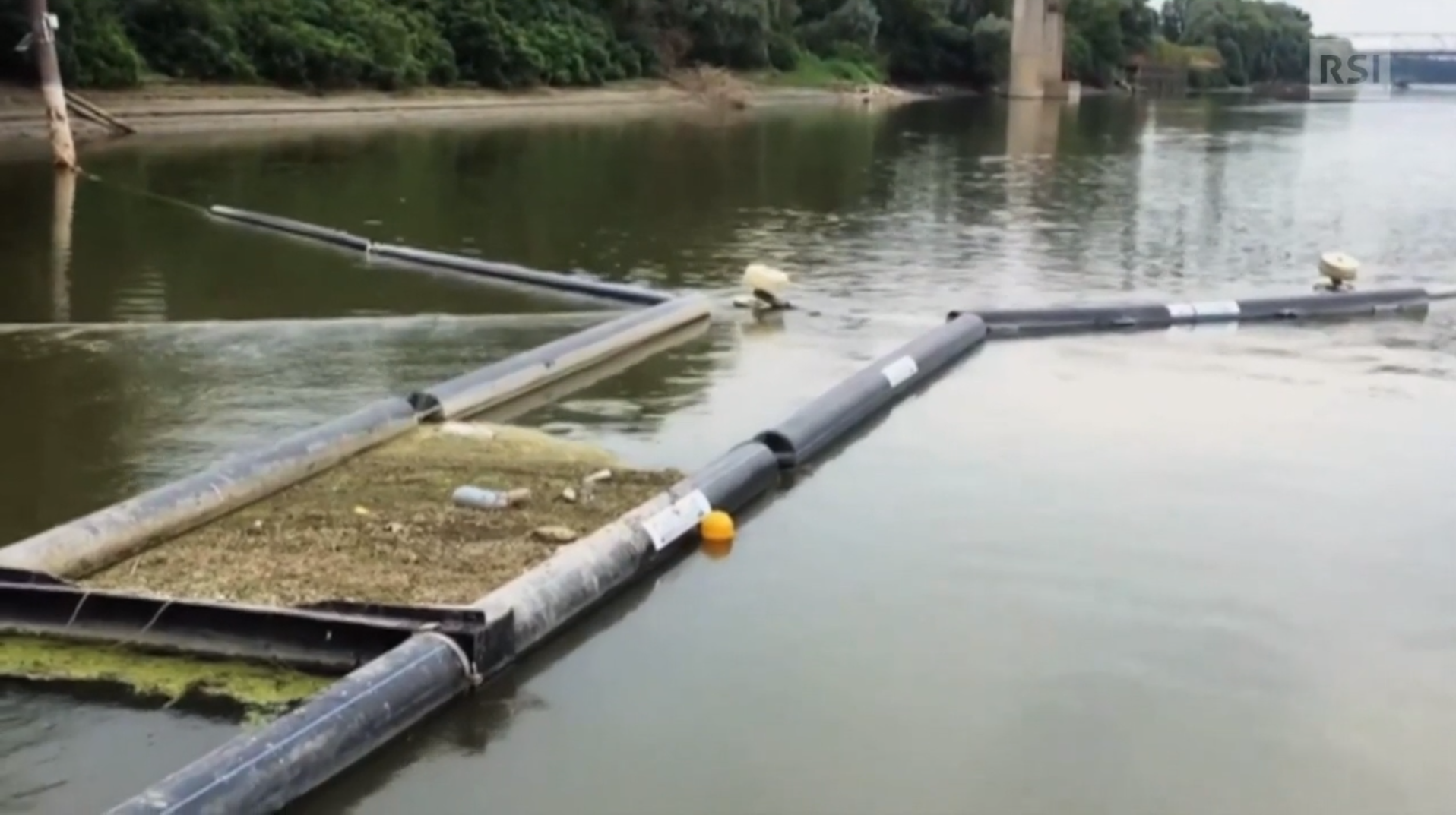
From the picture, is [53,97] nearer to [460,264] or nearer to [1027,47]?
[460,264]

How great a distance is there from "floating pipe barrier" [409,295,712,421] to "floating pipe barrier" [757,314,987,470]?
206 cm

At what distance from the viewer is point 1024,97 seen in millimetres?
95812

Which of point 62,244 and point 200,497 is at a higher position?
point 62,244

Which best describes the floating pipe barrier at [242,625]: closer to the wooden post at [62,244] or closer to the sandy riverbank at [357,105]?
the wooden post at [62,244]

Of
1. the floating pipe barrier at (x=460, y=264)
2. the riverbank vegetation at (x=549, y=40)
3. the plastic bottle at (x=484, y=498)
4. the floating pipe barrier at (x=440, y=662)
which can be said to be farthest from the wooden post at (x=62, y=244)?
the riverbank vegetation at (x=549, y=40)

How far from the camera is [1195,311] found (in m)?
15.7

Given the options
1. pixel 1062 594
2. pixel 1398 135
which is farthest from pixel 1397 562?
pixel 1398 135

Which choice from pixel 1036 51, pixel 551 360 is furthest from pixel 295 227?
pixel 1036 51

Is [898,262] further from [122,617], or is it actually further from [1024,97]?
[1024,97]

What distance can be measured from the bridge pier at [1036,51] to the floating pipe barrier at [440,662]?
90.2 meters

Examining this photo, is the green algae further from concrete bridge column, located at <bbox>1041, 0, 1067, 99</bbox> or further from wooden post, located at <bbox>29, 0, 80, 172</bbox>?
concrete bridge column, located at <bbox>1041, 0, 1067, 99</bbox>

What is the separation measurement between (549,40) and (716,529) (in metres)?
54.9

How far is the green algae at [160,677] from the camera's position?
622 cm

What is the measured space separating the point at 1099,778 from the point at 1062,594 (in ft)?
6.32
